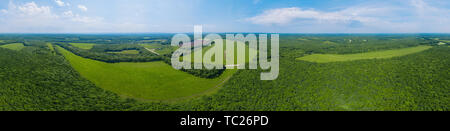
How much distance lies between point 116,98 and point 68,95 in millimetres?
10167

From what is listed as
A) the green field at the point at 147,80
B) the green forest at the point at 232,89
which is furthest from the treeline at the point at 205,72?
the green field at the point at 147,80

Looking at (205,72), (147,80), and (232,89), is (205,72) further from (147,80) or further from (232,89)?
(147,80)

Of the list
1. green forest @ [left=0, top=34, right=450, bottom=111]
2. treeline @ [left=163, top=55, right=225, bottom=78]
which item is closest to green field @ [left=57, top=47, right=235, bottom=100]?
green forest @ [left=0, top=34, right=450, bottom=111]

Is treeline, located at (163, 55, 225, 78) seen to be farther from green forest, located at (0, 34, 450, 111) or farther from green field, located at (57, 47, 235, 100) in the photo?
green field, located at (57, 47, 235, 100)

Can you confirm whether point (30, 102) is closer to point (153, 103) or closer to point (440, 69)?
point (153, 103)

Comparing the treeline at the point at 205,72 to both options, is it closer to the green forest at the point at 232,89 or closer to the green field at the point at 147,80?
the green forest at the point at 232,89

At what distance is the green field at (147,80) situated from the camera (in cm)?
4244

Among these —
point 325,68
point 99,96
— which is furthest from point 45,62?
point 325,68

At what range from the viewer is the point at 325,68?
54.5 meters

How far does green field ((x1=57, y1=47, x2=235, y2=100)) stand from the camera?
139ft

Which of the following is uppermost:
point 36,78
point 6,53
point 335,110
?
point 6,53

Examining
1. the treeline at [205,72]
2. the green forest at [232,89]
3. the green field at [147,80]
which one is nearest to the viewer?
the green forest at [232,89]

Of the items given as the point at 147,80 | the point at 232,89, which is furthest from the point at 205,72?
the point at 147,80

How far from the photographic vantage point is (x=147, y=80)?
50156 millimetres
